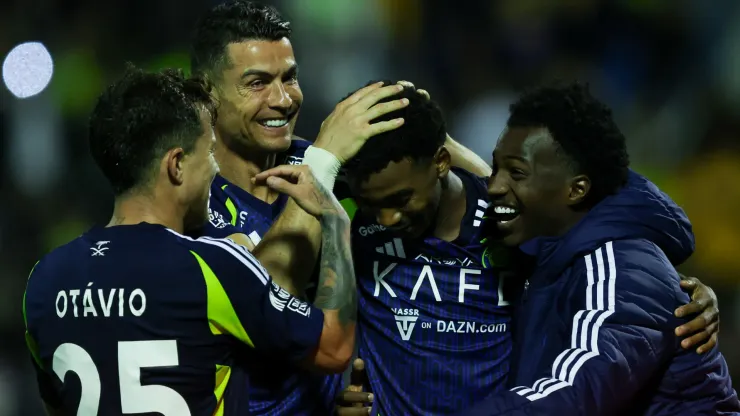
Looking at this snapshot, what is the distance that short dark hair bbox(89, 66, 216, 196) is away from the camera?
2.97 meters

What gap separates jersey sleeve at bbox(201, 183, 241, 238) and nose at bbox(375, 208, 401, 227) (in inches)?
21.6

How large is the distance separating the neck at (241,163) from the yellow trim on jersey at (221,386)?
1190 millimetres

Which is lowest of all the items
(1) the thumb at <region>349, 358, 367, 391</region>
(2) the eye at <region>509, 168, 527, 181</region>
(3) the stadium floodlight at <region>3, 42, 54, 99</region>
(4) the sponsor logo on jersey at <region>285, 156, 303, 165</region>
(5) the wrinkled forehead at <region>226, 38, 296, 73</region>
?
(1) the thumb at <region>349, 358, 367, 391</region>

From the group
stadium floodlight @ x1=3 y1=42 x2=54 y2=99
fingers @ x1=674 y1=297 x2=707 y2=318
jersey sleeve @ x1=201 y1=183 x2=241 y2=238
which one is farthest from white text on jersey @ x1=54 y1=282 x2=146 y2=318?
stadium floodlight @ x1=3 y1=42 x2=54 y2=99

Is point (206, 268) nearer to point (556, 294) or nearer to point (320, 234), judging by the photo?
point (320, 234)

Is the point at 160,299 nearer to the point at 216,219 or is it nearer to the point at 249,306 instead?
the point at 249,306

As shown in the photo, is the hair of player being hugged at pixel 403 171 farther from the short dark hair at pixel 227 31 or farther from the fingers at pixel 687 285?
the fingers at pixel 687 285

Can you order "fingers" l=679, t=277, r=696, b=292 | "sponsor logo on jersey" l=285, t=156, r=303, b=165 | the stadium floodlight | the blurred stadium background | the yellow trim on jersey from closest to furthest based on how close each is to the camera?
1. the yellow trim on jersey
2. "fingers" l=679, t=277, r=696, b=292
3. "sponsor logo on jersey" l=285, t=156, r=303, b=165
4. the blurred stadium background
5. the stadium floodlight

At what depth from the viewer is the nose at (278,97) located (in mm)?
3984

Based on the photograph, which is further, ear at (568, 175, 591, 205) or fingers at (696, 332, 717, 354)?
ear at (568, 175, 591, 205)

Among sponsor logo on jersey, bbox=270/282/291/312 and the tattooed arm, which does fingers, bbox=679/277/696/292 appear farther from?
sponsor logo on jersey, bbox=270/282/291/312

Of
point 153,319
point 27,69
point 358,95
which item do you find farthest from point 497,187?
point 27,69

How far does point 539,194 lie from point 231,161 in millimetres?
1377

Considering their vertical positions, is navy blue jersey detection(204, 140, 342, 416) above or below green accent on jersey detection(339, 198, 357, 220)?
below
